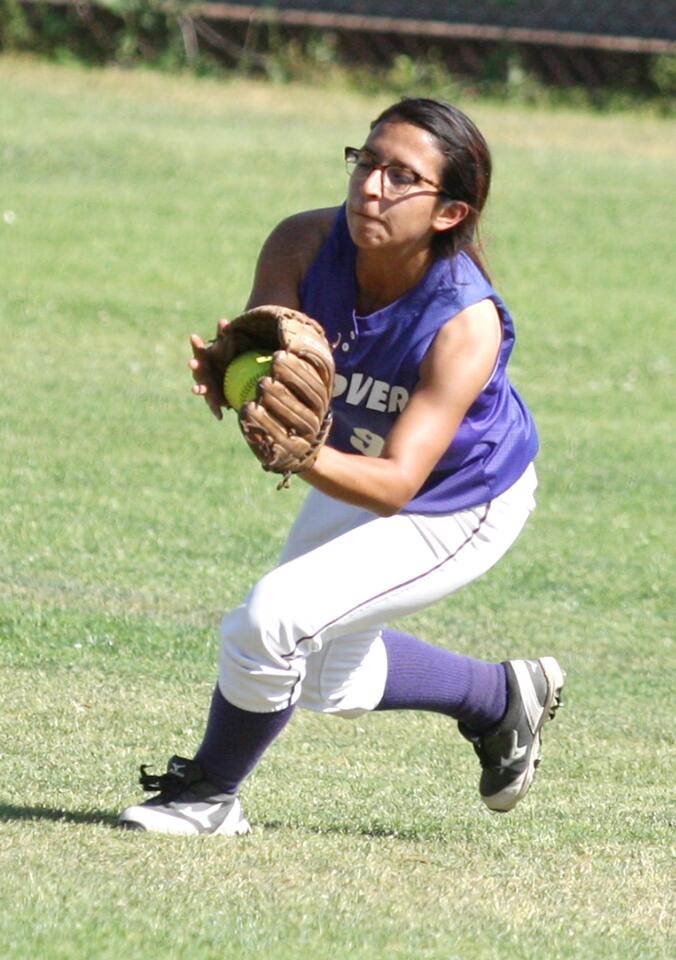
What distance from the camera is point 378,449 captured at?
4.04 m

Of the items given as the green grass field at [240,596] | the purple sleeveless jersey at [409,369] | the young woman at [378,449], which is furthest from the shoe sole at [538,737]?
the purple sleeveless jersey at [409,369]

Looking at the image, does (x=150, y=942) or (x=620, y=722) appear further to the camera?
(x=620, y=722)

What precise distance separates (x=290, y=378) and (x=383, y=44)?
62.4ft

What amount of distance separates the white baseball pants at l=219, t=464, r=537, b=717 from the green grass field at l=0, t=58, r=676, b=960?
1.12 ft

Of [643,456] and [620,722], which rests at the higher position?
[620,722]

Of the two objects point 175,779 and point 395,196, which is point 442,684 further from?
point 395,196

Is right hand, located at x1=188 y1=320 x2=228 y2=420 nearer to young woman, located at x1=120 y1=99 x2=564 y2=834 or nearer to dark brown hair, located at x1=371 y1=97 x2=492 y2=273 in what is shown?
young woman, located at x1=120 y1=99 x2=564 y2=834

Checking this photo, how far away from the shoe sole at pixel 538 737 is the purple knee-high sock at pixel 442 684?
126 mm

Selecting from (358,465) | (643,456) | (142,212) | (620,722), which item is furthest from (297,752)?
(142,212)

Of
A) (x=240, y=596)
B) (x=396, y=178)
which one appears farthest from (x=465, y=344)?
(x=240, y=596)

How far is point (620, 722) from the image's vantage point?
5.61m

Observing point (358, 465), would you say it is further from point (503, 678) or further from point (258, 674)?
point (503, 678)

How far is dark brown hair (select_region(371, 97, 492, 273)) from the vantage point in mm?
3889

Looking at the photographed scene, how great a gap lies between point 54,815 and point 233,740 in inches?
17.1
